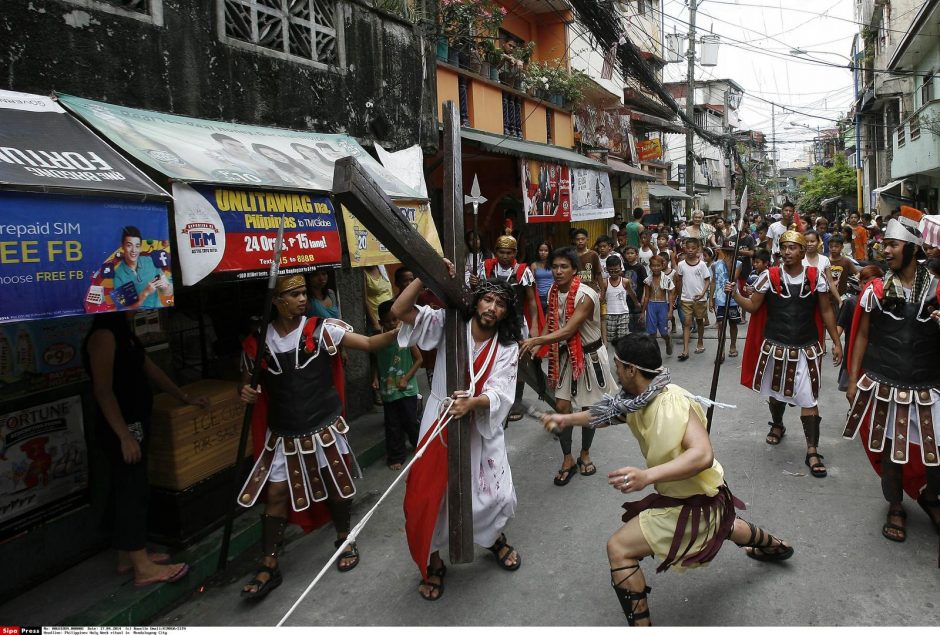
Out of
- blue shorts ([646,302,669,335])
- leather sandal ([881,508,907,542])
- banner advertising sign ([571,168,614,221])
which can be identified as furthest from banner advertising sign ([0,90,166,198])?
banner advertising sign ([571,168,614,221])

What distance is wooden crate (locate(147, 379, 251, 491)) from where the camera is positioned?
4250 mm

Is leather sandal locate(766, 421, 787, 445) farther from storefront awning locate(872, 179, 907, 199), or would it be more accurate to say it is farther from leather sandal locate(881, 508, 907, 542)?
storefront awning locate(872, 179, 907, 199)

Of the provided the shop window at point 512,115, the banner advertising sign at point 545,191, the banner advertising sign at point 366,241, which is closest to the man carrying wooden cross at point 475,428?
the banner advertising sign at point 366,241

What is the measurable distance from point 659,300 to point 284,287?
736cm

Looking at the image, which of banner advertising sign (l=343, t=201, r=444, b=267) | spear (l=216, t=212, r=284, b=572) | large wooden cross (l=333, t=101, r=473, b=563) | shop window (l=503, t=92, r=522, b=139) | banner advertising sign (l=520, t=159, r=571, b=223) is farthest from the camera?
shop window (l=503, t=92, r=522, b=139)

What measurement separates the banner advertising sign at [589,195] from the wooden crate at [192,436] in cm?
954

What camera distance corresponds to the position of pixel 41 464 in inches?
157

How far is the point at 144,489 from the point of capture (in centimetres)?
378

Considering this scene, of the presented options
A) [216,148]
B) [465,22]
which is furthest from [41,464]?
[465,22]

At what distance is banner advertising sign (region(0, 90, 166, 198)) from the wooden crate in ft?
5.44

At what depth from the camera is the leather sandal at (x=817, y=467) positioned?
16.4 feet

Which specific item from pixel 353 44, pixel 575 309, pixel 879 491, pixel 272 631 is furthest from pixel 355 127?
pixel 879 491

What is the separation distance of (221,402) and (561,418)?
282 cm

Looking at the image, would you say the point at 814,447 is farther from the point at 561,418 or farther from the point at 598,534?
the point at 561,418
